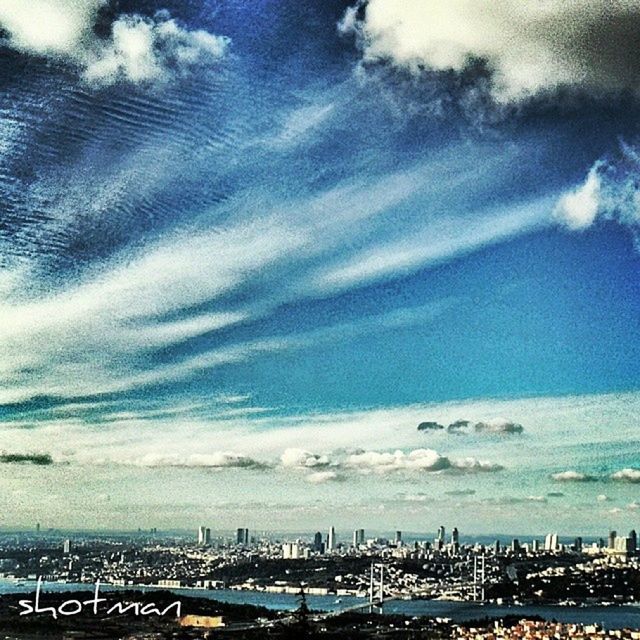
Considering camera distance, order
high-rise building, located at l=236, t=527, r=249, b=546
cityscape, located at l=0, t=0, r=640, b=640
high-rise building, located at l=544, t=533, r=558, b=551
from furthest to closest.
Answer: high-rise building, located at l=544, t=533, r=558, b=551
high-rise building, located at l=236, t=527, r=249, b=546
cityscape, located at l=0, t=0, r=640, b=640

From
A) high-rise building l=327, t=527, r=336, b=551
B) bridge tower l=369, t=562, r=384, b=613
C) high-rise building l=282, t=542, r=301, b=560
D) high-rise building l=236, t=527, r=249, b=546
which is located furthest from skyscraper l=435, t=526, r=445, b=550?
high-rise building l=236, t=527, r=249, b=546

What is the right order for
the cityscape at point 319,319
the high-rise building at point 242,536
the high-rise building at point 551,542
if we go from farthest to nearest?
the high-rise building at point 551,542
the high-rise building at point 242,536
the cityscape at point 319,319

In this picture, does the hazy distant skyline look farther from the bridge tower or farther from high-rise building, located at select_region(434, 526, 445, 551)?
the bridge tower

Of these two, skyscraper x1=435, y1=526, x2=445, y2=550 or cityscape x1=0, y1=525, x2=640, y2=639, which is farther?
skyscraper x1=435, y1=526, x2=445, y2=550

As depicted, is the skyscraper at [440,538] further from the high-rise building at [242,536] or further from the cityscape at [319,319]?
the high-rise building at [242,536]

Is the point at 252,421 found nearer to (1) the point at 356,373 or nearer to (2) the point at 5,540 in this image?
(1) the point at 356,373

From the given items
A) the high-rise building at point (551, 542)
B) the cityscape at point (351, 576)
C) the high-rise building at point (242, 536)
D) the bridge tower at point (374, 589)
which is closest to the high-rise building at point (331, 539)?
the cityscape at point (351, 576)

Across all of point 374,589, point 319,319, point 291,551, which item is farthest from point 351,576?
point 319,319
